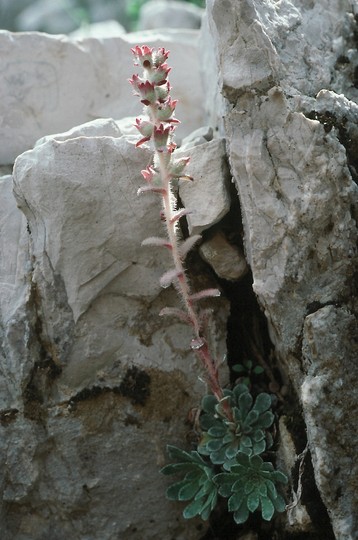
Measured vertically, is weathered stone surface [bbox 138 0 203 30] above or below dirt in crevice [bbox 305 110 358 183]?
below

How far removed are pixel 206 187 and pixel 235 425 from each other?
1.06 meters

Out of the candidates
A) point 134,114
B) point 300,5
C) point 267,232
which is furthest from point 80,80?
point 267,232

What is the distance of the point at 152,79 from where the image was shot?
2670 millimetres

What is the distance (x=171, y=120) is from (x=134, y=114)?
4.66ft

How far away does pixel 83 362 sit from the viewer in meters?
2.97

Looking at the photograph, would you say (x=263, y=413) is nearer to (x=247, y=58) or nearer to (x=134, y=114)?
(x=247, y=58)

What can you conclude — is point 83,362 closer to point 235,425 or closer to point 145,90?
point 235,425

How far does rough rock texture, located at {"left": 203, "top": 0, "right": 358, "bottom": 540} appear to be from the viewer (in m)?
2.46

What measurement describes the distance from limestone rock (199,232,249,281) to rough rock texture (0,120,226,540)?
0.21 metres

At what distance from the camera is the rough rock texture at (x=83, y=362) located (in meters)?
2.91

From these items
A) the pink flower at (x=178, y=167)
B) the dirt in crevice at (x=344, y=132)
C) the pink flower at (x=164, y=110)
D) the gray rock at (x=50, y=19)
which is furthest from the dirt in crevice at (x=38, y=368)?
the gray rock at (x=50, y=19)

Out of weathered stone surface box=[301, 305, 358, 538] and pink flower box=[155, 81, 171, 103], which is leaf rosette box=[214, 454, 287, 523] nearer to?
weathered stone surface box=[301, 305, 358, 538]

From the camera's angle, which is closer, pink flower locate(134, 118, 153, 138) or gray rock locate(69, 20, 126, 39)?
pink flower locate(134, 118, 153, 138)

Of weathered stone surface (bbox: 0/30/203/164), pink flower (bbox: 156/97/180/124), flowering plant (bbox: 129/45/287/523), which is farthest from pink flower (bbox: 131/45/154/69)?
weathered stone surface (bbox: 0/30/203/164)
